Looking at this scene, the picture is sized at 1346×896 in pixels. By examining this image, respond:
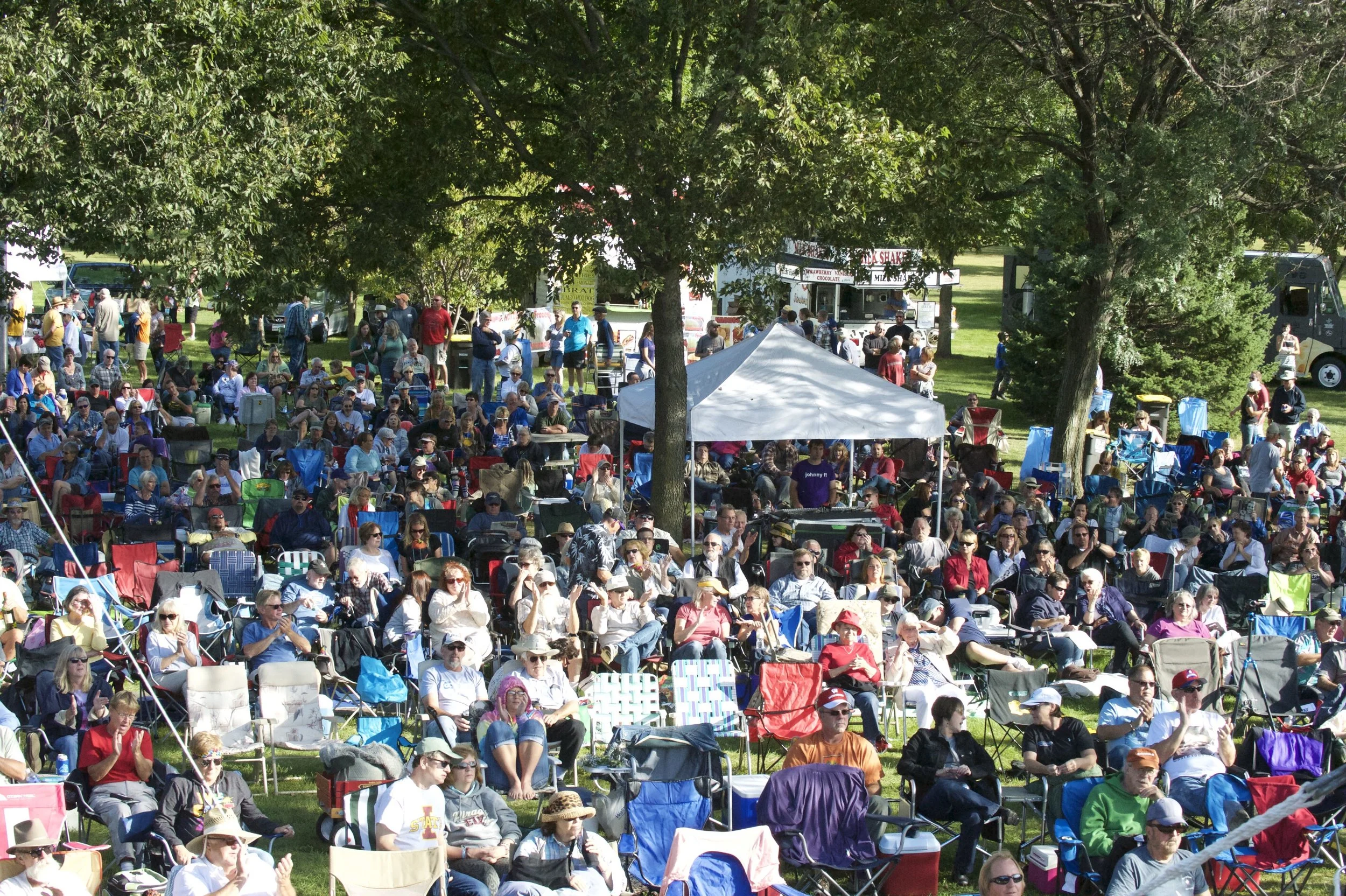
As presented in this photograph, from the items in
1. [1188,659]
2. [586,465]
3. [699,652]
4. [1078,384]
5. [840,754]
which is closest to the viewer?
[840,754]

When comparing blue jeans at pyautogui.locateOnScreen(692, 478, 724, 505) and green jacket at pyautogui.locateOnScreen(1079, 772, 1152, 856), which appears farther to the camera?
blue jeans at pyautogui.locateOnScreen(692, 478, 724, 505)

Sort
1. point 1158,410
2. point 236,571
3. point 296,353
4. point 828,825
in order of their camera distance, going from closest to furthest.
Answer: point 828,825, point 236,571, point 1158,410, point 296,353

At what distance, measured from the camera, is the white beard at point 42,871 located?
264 inches

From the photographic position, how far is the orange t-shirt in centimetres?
877

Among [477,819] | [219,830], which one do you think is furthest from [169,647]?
[219,830]

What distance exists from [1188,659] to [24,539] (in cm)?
968

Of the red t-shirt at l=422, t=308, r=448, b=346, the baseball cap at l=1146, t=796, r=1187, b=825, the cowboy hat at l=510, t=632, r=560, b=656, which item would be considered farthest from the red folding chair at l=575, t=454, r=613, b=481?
the baseball cap at l=1146, t=796, r=1187, b=825

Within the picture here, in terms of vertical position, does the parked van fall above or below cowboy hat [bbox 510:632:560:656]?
above

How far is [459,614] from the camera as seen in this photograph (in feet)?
36.5

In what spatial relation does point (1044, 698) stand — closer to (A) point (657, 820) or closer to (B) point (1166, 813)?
(B) point (1166, 813)

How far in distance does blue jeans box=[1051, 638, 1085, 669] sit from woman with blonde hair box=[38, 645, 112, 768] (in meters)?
6.84

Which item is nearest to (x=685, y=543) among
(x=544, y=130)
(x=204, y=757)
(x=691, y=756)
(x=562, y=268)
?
(x=562, y=268)

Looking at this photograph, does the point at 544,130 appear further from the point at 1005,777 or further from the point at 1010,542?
the point at 1005,777

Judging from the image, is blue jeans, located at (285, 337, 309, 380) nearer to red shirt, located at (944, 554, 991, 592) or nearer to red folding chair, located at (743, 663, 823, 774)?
red shirt, located at (944, 554, 991, 592)
